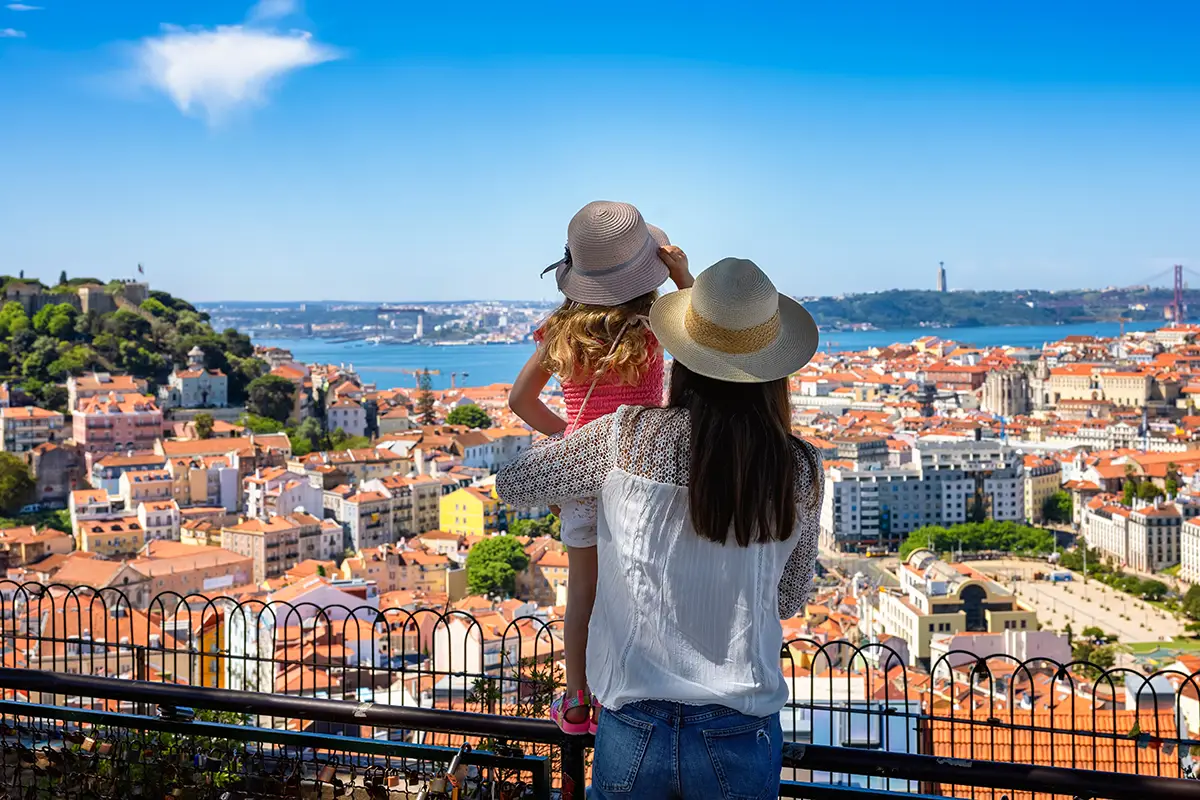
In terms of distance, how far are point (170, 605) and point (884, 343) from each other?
67.4m

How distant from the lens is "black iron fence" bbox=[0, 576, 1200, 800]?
4.75ft

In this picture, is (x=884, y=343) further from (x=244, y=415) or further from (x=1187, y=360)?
(x=244, y=415)

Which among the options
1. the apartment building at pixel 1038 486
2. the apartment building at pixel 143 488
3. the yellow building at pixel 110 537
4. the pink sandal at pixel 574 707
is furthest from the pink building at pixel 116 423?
the pink sandal at pixel 574 707

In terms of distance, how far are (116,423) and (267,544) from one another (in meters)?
8.00

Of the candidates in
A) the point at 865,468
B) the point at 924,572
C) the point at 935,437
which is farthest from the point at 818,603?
the point at 935,437

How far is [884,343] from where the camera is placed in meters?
76.7

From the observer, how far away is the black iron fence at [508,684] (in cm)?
145

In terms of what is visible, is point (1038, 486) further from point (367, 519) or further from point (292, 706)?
point (292, 706)

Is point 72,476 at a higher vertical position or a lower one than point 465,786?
lower

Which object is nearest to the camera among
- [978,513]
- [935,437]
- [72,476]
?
[72,476]

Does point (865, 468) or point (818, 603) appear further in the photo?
point (865, 468)

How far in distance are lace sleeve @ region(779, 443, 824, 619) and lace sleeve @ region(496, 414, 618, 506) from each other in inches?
6.0

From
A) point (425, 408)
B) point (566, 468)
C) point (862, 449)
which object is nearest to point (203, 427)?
point (425, 408)

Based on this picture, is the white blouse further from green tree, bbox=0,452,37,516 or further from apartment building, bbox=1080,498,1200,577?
green tree, bbox=0,452,37,516
